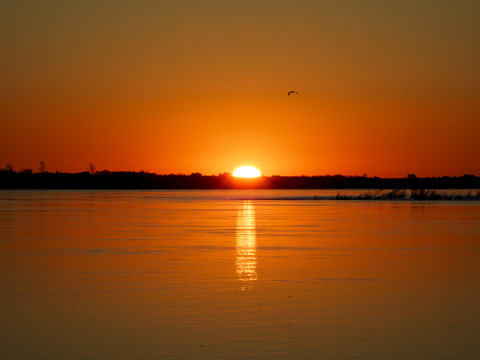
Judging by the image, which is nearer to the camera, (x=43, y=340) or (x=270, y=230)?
(x=43, y=340)

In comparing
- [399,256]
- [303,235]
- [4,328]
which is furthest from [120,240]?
[4,328]

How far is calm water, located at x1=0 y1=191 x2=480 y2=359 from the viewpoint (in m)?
11.4

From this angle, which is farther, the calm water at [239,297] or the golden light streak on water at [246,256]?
the golden light streak on water at [246,256]

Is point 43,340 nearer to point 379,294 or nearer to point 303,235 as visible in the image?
point 379,294

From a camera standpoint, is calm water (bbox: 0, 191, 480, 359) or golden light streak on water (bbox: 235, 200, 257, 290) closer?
calm water (bbox: 0, 191, 480, 359)

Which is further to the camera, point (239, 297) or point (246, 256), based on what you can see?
point (246, 256)

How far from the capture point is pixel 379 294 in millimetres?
15820

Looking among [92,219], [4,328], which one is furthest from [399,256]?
[92,219]

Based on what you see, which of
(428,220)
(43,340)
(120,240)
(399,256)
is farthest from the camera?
(428,220)

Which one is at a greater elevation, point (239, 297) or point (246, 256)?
point (246, 256)

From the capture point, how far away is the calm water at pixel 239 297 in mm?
11430

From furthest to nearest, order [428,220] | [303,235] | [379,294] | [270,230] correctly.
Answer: [428,220] → [270,230] → [303,235] → [379,294]

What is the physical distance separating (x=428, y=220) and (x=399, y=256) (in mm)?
18112

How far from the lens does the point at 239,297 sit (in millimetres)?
15344
